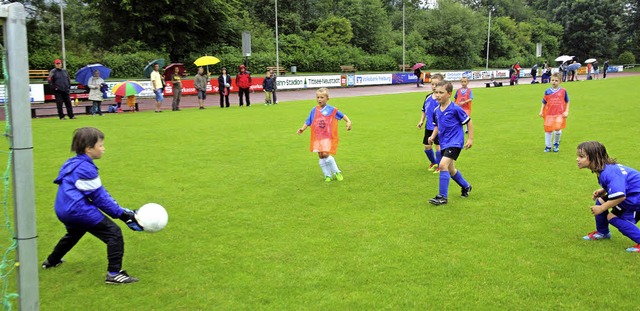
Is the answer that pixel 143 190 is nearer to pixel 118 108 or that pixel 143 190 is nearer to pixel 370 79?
pixel 118 108

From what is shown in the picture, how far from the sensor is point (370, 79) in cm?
4944

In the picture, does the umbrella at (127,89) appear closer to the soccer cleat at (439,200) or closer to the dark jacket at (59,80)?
the dark jacket at (59,80)

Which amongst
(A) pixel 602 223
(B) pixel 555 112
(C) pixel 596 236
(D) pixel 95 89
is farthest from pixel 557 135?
(D) pixel 95 89

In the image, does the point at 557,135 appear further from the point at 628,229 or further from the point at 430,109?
the point at 628,229

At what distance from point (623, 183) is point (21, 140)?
217 inches

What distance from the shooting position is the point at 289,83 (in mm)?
42781

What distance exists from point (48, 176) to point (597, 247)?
31.3 ft

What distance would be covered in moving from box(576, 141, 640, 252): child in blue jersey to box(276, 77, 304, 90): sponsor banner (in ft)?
120

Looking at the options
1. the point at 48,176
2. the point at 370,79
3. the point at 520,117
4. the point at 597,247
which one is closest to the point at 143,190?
the point at 48,176

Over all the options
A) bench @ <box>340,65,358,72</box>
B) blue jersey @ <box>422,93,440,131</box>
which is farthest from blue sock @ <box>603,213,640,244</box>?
bench @ <box>340,65,358,72</box>

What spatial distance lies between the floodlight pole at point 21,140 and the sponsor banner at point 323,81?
41.0 metres

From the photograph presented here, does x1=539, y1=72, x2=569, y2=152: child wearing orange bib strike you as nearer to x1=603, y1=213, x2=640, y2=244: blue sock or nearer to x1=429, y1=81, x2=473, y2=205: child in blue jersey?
x1=429, y1=81, x2=473, y2=205: child in blue jersey

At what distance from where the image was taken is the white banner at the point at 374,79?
48.4 meters

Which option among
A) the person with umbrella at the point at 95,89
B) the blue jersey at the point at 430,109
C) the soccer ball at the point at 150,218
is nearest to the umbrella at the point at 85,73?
the person with umbrella at the point at 95,89
